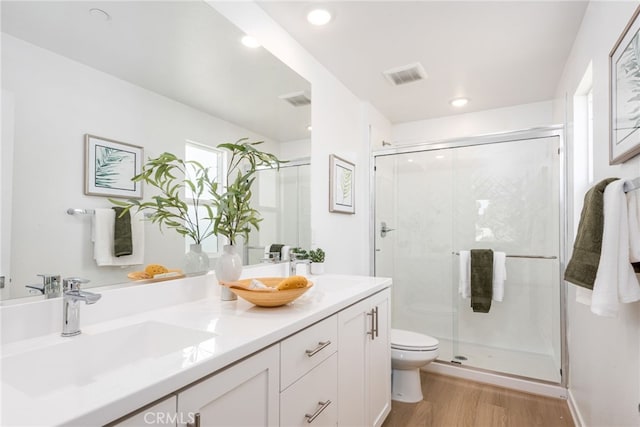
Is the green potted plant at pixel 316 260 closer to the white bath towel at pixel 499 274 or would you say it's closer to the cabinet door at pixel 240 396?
the cabinet door at pixel 240 396

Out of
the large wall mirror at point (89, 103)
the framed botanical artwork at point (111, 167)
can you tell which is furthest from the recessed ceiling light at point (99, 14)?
the framed botanical artwork at point (111, 167)

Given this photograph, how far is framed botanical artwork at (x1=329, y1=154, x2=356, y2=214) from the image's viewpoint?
95.4 inches

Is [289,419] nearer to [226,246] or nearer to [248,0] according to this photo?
[226,246]

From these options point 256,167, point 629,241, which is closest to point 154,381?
point 256,167

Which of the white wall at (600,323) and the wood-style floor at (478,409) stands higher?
the white wall at (600,323)

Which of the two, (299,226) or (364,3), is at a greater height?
(364,3)

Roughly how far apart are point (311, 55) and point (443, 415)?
2487mm

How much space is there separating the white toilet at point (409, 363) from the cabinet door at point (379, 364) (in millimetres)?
278

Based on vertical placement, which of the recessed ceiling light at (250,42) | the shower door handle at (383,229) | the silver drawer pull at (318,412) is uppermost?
the recessed ceiling light at (250,42)

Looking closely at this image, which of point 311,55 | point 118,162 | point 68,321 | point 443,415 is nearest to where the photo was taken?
point 68,321

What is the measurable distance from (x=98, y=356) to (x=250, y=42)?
5.03 feet

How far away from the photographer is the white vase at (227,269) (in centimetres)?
138

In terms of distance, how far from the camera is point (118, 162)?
1153mm

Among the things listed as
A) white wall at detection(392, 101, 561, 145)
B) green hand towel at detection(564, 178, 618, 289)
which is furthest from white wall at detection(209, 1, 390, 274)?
green hand towel at detection(564, 178, 618, 289)
